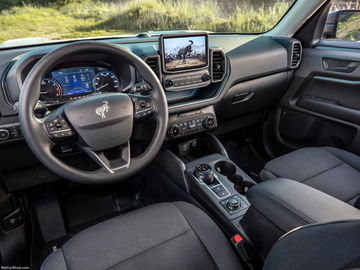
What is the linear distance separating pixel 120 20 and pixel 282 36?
4.08 feet

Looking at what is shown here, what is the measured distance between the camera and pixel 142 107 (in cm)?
139

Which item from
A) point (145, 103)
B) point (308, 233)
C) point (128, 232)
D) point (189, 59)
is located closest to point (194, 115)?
point (189, 59)

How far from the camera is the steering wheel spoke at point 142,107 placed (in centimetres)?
138

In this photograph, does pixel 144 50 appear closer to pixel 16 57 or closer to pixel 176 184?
pixel 16 57

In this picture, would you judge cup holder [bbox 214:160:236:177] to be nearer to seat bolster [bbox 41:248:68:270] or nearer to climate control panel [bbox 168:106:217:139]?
climate control panel [bbox 168:106:217:139]

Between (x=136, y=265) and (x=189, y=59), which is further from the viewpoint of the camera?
(x=189, y=59)

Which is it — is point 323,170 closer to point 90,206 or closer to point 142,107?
point 142,107

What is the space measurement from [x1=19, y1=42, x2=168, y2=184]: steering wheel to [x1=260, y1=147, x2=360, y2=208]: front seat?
2.51 ft

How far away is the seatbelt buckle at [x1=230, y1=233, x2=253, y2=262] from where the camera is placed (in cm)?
132

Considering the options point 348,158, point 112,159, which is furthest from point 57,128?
point 348,158

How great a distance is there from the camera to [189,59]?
181 cm

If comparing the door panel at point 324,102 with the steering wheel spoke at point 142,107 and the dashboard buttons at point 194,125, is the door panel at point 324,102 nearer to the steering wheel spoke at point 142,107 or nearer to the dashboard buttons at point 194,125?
the dashboard buttons at point 194,125

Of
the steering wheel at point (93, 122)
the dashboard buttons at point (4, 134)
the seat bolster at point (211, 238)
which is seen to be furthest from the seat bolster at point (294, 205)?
the dashboard buttons at point (4, 134)

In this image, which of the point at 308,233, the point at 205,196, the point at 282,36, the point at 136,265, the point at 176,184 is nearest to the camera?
the point at 308,233
